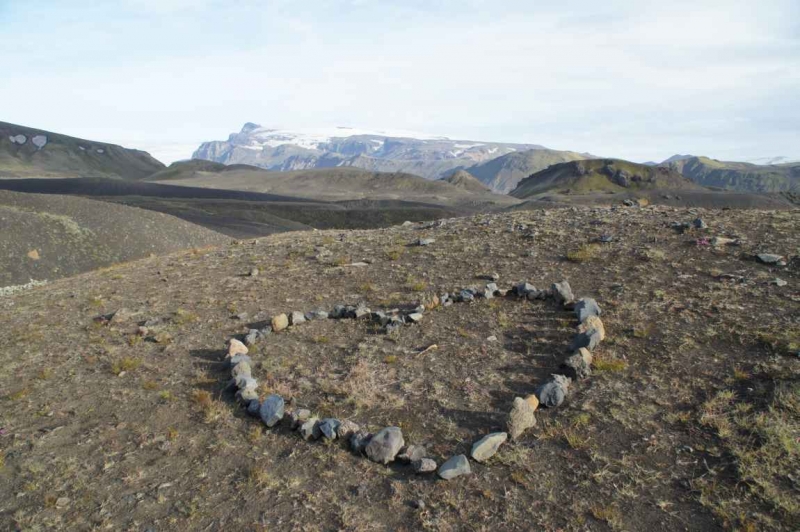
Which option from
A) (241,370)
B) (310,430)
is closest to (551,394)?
(310,430)

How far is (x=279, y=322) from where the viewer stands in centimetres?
1155

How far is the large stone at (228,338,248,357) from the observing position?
1026cm

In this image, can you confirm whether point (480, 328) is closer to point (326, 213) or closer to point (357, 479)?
point (357, 479)

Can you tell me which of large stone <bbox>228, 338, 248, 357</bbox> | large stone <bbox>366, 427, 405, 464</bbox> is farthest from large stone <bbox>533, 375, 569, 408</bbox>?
large stone <bbox>228, 338, 248, 357</bbox>

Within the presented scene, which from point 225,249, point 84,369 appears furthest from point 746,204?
point 84,369

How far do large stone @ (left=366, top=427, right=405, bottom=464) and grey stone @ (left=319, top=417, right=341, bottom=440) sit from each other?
660 mm

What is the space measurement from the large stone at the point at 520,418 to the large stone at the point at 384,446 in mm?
1579

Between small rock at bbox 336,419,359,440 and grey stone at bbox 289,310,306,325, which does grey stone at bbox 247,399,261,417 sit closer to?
small rock at bbox 336,419,359,440

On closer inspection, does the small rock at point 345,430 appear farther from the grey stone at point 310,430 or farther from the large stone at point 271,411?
the large stone at point 271,411

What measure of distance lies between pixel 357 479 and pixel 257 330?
5.35 metres

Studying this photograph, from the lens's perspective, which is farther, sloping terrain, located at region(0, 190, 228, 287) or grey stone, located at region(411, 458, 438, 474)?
sloping terrain, located at region(0, 190, 228, 287)

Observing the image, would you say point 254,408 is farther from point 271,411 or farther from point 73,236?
point 73,236

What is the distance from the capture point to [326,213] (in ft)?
298

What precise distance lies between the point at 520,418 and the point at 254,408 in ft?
13.6
